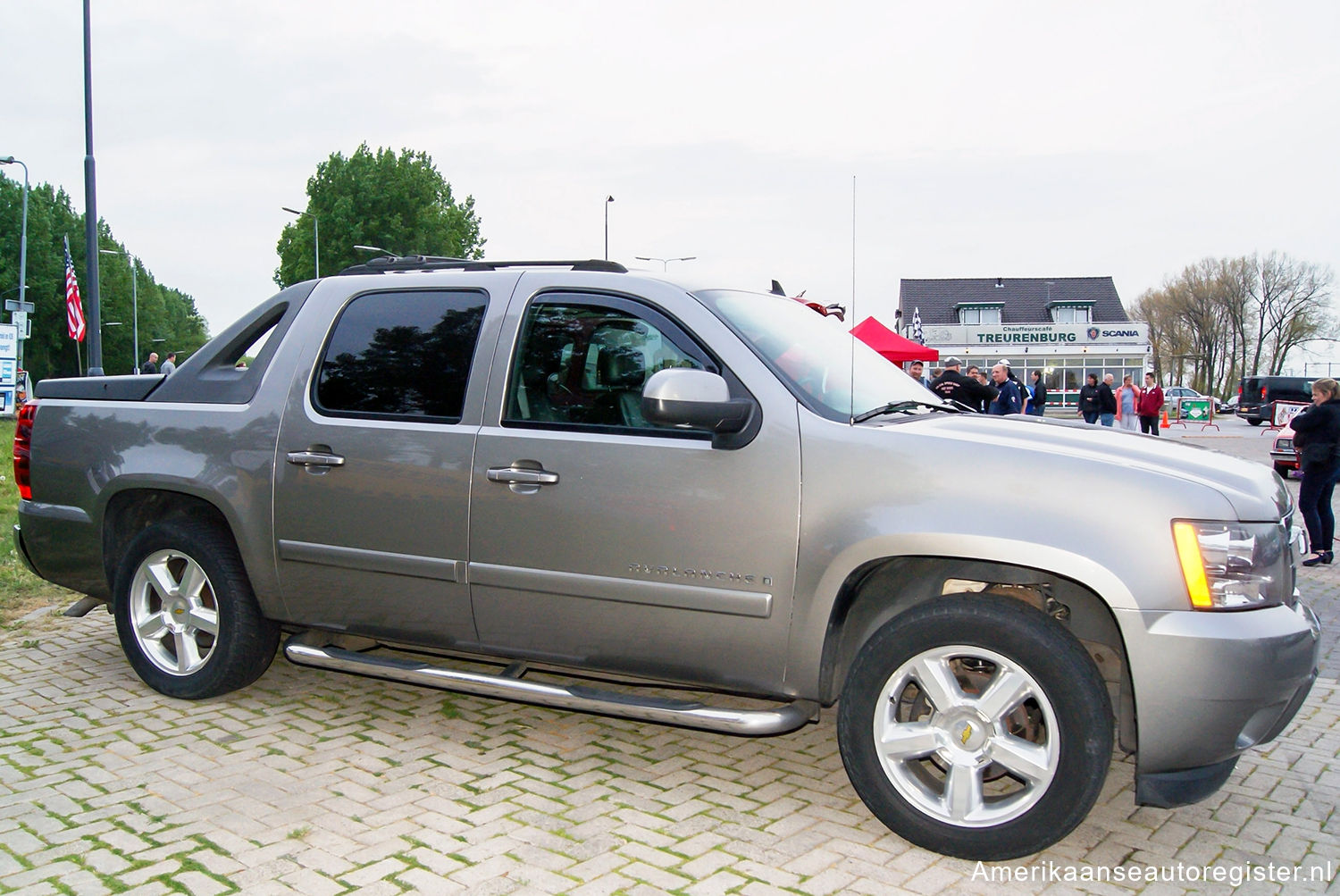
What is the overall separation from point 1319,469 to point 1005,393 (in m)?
6.67

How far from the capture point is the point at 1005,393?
16.0 meters

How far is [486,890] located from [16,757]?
2267 mm

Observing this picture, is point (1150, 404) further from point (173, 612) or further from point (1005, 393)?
point (173, 612)

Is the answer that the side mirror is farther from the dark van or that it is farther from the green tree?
the green tree

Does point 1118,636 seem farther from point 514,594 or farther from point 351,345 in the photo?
point 351,345

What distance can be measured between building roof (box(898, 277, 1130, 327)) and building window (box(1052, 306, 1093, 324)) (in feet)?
1.16

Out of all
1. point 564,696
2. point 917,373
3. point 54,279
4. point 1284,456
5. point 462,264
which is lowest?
point 564,696

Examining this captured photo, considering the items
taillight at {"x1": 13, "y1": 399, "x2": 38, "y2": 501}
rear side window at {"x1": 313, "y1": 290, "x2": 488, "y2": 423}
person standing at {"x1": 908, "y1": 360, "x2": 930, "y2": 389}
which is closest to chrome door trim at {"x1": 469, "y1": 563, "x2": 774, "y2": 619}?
rear side window at {"x1": 313, "y1": 290, "x2": 488, "y2": 423}

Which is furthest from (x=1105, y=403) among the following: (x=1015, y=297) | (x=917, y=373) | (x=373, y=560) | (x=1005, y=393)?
(x=1015, y=297)

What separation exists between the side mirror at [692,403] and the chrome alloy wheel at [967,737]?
946 millimetres

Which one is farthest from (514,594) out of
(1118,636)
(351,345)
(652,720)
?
(1118,636)

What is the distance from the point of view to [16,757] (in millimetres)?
4172

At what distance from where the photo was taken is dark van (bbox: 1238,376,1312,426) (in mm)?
42906

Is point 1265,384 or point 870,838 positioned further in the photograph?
point 1265,384
